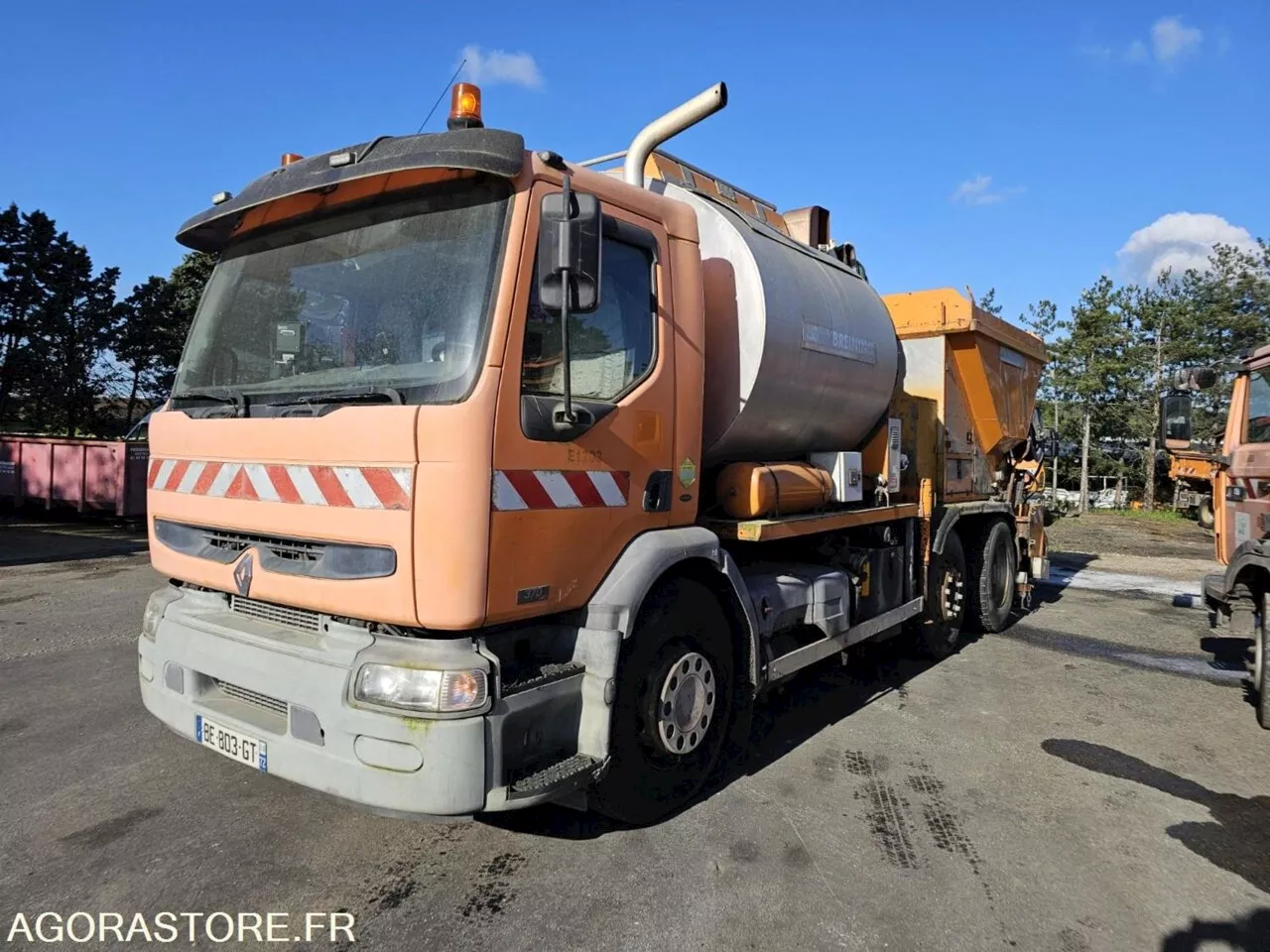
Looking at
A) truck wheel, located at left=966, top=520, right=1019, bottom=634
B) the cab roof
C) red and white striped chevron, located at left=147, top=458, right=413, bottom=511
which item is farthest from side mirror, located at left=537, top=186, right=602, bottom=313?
truck wheel, located at left=966, top=520, right=1019, bottom=634

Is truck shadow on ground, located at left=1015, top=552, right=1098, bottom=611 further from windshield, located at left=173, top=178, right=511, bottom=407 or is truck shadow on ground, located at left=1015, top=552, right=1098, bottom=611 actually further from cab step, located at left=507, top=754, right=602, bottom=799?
windshield, located at left=173, top=178, right=511, bottom=407

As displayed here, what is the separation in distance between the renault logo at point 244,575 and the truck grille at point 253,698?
1.23 ft

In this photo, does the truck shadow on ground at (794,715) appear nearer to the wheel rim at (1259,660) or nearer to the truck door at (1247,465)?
the wheel rim at (1259,660)

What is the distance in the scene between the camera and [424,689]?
2.68 m

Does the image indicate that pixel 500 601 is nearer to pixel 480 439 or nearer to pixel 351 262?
pixel 480 439

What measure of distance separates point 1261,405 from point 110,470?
55.4ft

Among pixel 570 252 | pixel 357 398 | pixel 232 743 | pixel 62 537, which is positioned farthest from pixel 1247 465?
pixel 62 537

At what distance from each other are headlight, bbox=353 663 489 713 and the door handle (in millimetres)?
1168

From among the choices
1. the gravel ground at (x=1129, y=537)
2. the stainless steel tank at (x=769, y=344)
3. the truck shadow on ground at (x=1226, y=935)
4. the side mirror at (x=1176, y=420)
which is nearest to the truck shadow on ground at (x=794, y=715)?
the stainless steel tank at (x=769, y=344)

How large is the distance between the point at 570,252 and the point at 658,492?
48.0 inches

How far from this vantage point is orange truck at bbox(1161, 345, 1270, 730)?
5270 millimetres

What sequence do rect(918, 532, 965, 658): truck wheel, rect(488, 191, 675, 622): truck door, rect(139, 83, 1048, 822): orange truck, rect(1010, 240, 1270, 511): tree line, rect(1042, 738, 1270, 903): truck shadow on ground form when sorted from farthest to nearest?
rect(1010, 240, 1270, 511): tree line
rect(918, 532, 965, 658): truck wheel
rect(1042, 738, 1270, 903): truck shadow on ground
rect(488, 191, 675, 622): truck door
rect(139, 83, 1048, 822): orange truck

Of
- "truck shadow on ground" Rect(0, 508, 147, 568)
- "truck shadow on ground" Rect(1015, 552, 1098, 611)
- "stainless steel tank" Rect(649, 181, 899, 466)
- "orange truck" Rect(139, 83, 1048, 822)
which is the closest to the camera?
"orange truck" Rect(139, 83, 1048, 822)

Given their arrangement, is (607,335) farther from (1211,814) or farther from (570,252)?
(1211,814)
